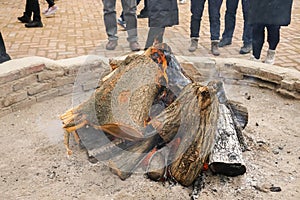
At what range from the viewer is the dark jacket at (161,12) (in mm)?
4645

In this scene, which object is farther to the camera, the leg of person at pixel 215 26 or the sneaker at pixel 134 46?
the leg of person at pixel 215 26

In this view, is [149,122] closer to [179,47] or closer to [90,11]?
[179,47]

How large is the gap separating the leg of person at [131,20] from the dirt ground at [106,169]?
1951mm

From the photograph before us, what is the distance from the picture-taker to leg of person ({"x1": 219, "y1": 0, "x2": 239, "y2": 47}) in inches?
210

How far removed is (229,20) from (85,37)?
2312mm

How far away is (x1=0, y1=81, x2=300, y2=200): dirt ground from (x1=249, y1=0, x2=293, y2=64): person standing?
1.38 m

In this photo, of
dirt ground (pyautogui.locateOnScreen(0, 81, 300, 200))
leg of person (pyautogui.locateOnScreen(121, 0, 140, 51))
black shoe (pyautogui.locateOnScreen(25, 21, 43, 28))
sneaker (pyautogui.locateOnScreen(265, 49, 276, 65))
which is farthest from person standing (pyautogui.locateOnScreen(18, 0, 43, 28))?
sneaker (pyautogui.locateOnScreen(265, 49, 276, 65))

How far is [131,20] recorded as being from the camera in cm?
525

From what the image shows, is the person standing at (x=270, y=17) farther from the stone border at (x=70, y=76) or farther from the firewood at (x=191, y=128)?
the firewood at (x=191, y=128)

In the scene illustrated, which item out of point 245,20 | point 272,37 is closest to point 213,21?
point 245,20

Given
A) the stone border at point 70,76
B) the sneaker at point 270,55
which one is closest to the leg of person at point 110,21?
the stone border at point 70,76

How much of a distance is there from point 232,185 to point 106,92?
99 cm

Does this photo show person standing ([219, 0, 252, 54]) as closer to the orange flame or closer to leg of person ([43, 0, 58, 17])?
the orange flame

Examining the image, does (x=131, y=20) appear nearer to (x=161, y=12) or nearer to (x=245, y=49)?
(x=161, y=12)
